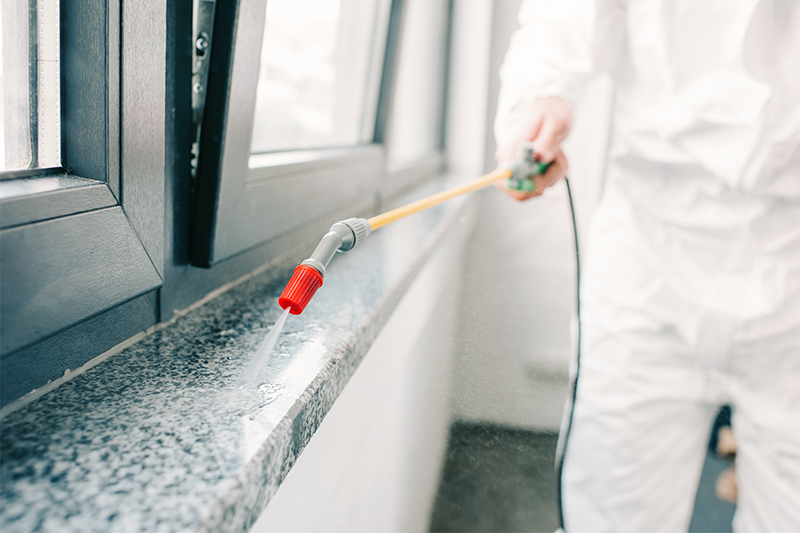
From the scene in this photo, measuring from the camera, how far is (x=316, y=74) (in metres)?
0.91

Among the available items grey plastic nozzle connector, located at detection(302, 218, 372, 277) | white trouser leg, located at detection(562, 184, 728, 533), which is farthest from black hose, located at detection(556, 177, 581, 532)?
grey plastic nozzle connector, located at detection(302, 218, 372, 277)

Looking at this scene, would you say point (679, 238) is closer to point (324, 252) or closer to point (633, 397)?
point (633, 397)

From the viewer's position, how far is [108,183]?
34 cm

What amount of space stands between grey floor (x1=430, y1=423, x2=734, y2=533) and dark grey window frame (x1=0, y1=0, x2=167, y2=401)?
3.03ft

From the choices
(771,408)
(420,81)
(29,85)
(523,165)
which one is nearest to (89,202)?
(29,85)

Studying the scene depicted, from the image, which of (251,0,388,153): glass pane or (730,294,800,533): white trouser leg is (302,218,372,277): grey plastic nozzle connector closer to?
(251,0,388,153): glass pane

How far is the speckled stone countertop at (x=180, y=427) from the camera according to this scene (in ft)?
0.75

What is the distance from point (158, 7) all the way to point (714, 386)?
89 centimetres

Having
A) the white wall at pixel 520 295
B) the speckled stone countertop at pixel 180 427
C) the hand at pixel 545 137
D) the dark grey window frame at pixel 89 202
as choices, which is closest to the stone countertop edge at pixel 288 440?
the speckled stone countertop at pixel 180 427

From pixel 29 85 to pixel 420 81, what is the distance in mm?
1419

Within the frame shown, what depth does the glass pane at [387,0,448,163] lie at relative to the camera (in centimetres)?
149

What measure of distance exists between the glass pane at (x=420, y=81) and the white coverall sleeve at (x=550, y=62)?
0.71 metres

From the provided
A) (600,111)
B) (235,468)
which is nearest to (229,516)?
(235,468)

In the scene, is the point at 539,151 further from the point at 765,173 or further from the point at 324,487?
the point at 324,487
